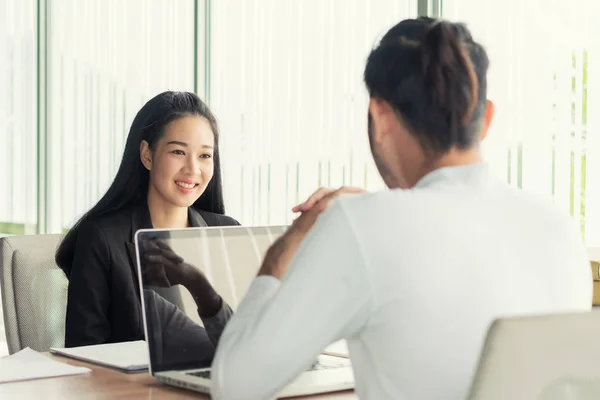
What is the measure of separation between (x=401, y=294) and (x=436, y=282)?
43 millimetres

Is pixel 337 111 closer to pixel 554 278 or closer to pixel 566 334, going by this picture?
pixel 554 278

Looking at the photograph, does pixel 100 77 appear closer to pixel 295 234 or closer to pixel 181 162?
pixel 181 162

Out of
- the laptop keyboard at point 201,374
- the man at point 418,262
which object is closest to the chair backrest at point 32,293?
the laptop keyboard at point 201,374

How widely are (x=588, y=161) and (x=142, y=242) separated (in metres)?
1.98

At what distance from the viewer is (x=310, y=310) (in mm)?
990

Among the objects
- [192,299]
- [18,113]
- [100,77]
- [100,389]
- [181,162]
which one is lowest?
[100,389]

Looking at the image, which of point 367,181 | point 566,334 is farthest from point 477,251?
point 367,181

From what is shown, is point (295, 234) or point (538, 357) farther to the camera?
point (295, 234)

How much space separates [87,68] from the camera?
17.9 feet

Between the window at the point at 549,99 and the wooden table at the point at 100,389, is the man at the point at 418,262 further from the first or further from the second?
the window at the point at 549,99

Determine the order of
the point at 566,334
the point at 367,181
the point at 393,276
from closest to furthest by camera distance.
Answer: the point at 566,334 → the point at 393,276 → the point at 367,181

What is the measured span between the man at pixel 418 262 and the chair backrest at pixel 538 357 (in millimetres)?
186

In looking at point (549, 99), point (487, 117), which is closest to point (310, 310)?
point (487, 117)

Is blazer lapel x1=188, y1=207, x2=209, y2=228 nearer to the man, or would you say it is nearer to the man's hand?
the man's hand
